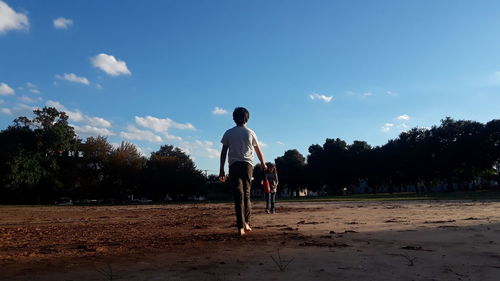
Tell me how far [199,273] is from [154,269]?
45cm

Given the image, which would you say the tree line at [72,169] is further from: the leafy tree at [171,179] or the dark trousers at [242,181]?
the dark trousers at [242,181]

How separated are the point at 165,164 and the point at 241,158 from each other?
65.6 meters

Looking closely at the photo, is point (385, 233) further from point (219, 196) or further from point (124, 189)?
point (219, 196)

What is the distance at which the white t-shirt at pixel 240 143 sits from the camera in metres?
6.69

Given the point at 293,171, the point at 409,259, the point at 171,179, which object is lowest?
the point at 409,259

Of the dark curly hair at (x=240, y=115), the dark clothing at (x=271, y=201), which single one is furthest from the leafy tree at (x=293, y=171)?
the dark curly hair at (x=240, y=115)

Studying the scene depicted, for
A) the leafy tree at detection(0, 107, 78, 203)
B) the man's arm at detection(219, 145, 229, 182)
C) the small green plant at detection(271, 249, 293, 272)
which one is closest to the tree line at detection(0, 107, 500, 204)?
the leafy tree at detection(0, 107, 78, 203)

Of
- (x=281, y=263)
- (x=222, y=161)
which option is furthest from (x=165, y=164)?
(x=281, y=263)

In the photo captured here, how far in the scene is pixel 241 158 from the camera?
21.8ft

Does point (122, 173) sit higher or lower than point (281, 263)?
higher

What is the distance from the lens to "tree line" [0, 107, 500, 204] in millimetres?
56156

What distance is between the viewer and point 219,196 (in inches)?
4035

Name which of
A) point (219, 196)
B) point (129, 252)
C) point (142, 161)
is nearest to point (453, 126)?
point (142, 161)

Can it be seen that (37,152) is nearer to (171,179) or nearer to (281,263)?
(171,179)
